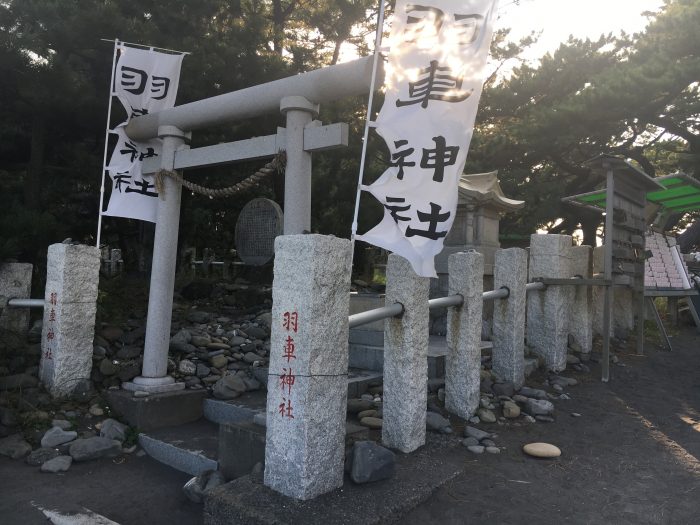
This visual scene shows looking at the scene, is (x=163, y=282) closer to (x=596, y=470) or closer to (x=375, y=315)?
(x=375, y=315)

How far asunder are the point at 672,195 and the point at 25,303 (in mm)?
9012

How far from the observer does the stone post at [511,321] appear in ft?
17.4

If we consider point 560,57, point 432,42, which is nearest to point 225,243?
point 560,57

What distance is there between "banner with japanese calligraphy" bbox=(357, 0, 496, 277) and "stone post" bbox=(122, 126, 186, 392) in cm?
278

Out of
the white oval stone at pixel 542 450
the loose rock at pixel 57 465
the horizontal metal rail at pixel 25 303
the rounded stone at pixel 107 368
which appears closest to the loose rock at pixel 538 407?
the white oval stone at pixel 542 450

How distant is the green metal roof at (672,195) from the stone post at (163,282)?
18.9ft

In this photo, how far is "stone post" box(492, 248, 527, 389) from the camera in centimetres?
531

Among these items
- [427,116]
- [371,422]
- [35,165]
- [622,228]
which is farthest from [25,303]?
[622,228]

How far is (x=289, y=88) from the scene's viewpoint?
4.43 metres

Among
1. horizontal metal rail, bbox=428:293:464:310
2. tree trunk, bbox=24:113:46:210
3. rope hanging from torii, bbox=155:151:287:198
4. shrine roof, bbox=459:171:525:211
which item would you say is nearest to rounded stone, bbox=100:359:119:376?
rope hanging from torii, bbox=155:151:287:198

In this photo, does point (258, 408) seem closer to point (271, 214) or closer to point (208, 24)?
point (271, 214)

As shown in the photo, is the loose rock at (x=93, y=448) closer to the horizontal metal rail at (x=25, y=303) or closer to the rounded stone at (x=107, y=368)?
the rounded stone at (x=107, y=368)

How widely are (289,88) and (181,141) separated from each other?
1679 millimetres

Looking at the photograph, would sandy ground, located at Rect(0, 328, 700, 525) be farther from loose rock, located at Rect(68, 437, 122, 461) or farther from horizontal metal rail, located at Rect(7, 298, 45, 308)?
horizontal metal rail, located at Rect(7, 298, 45, 308)
